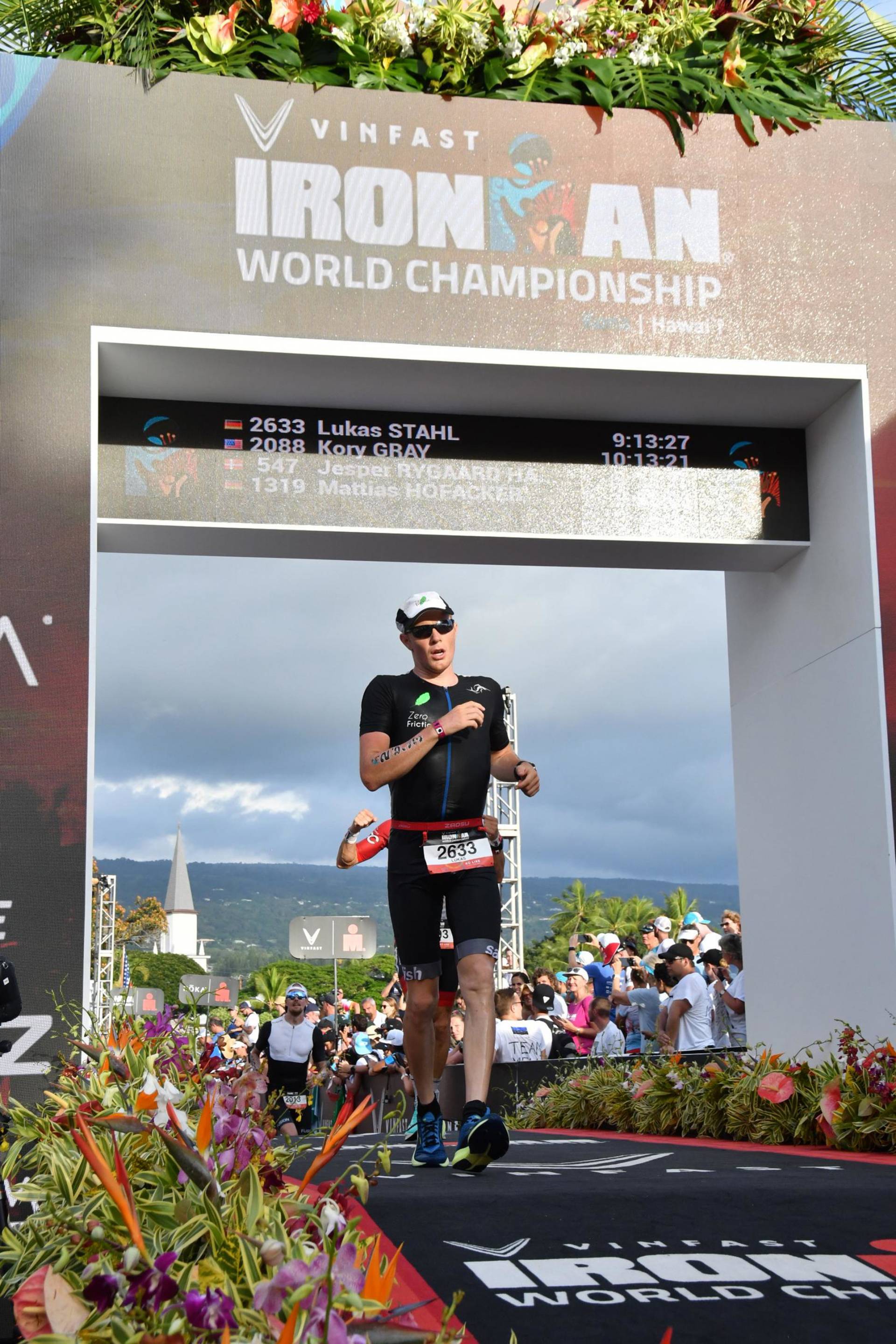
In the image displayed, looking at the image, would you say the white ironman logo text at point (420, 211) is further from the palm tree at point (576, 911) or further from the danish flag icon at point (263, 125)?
the palm tree at point (576, 911)

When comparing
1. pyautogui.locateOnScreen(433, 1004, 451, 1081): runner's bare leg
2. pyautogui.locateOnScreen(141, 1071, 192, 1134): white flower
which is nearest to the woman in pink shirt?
pyautogui.locateOnScreen(433, 1004, 451, 1081): runner's bare leg

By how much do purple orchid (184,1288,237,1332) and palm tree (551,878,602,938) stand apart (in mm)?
70091

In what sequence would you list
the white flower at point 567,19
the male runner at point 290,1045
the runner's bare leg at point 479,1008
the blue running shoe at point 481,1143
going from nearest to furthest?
the blue running shoe at point 481,1143 → the runner's bare leg at point 479,1008 → the white flower at point 567,19 → the male runner at point 290,1045

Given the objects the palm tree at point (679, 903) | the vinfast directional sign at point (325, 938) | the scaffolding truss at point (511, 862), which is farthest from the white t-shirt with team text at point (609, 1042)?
the palm tree at point (679, 903)

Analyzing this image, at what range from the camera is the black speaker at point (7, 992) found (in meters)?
3.50

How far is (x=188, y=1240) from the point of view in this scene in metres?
1.78

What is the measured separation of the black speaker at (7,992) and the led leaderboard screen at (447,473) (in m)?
3.41

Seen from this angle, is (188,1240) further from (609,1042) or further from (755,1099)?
(609,1042)

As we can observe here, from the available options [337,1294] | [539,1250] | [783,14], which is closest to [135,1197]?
[337,1294]

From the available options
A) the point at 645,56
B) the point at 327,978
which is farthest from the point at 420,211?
the point at 327,978

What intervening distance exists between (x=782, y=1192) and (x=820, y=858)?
13.4 ft

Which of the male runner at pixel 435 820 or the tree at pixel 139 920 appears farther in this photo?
the tree at pixel 139 920

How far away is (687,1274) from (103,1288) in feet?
4.03

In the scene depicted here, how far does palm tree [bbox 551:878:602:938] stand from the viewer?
73000 mm
